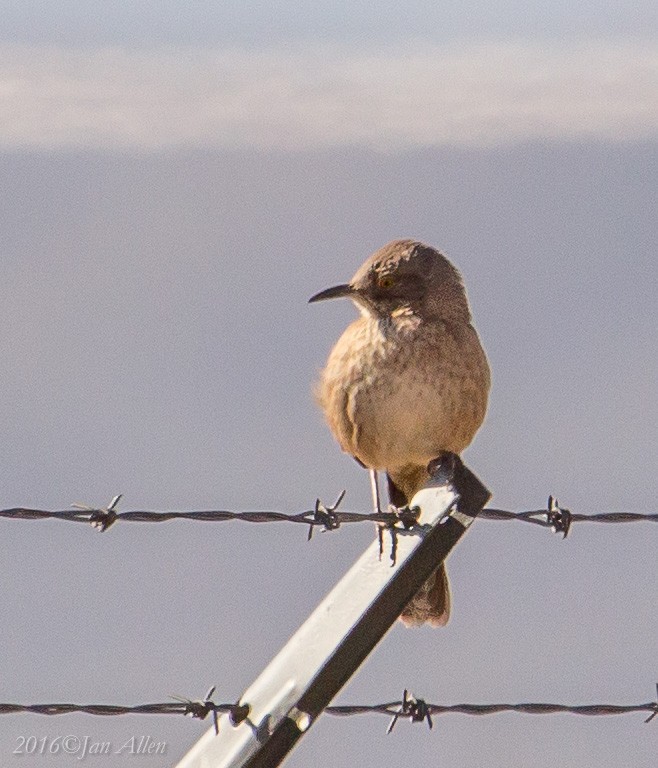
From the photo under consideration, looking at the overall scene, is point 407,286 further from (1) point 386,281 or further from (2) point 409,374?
(2) point 409,374

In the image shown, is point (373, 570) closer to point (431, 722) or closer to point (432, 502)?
point (432, 502)

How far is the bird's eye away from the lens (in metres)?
6.23

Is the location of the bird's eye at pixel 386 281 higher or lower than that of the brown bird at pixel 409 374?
higher

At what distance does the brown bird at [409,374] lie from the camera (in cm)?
568

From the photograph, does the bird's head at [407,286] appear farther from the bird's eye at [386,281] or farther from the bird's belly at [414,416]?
the bird's belly at [414,416]

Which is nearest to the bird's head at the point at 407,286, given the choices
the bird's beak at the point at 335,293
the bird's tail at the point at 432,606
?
the bird's beak at the point at 335,293

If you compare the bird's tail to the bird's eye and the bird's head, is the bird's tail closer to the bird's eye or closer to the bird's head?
the bird's head

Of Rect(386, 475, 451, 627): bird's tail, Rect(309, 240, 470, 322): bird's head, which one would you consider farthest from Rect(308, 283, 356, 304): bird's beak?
Rect(386, 475, 451, 627): bird's tail

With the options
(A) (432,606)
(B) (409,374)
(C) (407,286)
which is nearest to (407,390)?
(B) (409,374)

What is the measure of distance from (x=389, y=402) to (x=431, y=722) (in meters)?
1.78

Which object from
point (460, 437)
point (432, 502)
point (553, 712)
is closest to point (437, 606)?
point (460, 437)

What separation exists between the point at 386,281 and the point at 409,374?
2.29 feet

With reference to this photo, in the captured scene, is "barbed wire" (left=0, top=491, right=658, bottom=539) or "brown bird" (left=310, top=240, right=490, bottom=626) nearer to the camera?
"barbed wire" (left=0, top=491, right=658, bottom=539)

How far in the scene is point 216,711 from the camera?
144 inches
